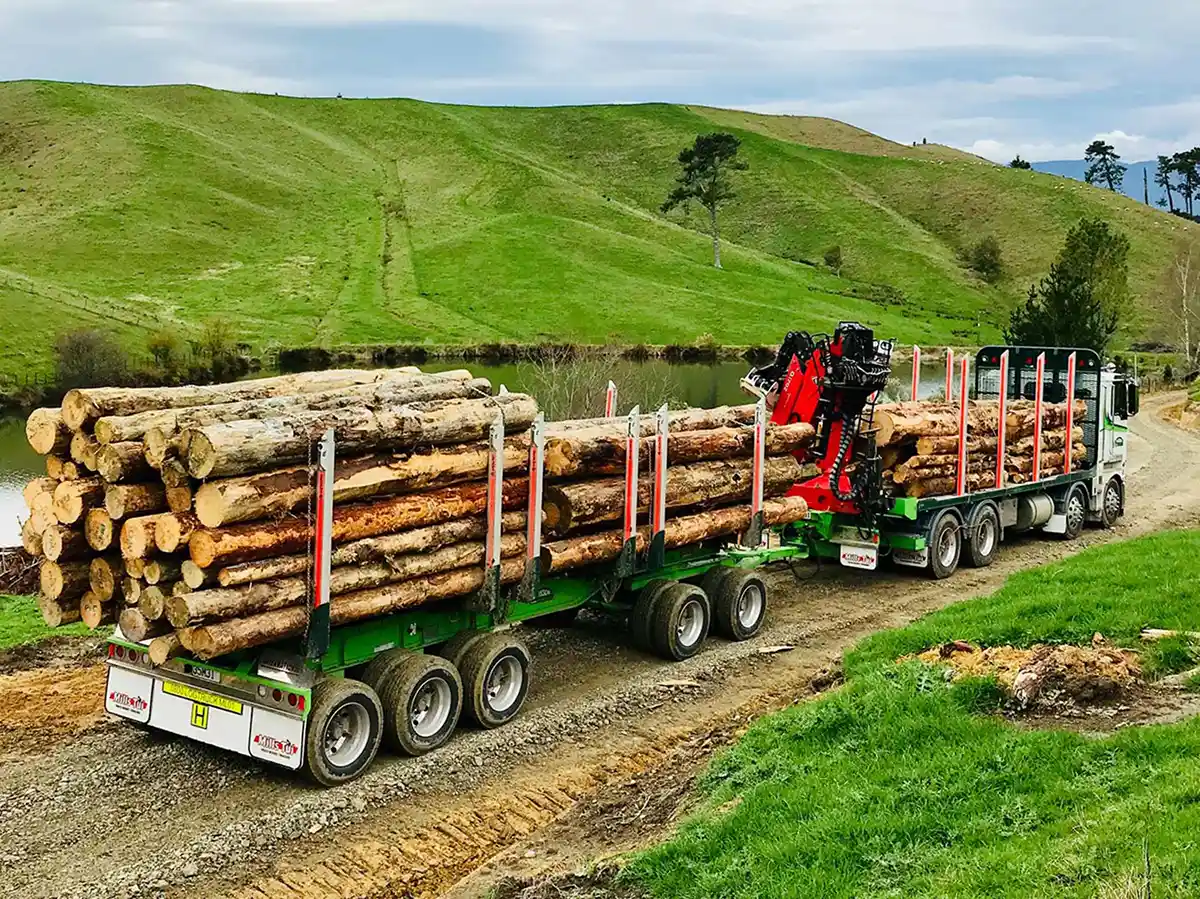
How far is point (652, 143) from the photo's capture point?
169250 mm

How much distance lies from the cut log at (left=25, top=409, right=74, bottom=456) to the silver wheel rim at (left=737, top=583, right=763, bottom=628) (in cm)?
832

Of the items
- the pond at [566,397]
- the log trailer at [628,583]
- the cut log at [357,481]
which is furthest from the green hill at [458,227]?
the cut log at [357,481]

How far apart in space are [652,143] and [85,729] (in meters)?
165

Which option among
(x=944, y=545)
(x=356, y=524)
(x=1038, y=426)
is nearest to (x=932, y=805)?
(x=356, y=524)

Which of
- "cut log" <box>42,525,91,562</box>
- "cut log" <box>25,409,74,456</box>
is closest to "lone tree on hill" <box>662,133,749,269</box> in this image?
"cut log" <box>25,409,74,456</box>

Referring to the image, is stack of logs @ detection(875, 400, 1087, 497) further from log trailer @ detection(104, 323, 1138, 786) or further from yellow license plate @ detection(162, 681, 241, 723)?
yellow license plate @ detection(162, 681, 241, 723)

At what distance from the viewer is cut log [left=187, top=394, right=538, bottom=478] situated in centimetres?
948

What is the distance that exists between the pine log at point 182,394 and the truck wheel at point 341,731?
2825mm

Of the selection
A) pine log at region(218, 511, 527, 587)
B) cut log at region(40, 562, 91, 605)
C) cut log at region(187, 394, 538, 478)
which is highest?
cut log at region(187, 394, 538, 478)

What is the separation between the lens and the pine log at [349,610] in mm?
9625

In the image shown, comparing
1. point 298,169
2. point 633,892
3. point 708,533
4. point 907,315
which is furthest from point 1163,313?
point 633,892

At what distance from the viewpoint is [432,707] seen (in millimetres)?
11312

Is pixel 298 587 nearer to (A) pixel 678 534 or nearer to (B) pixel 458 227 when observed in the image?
(A) pixel 678 534

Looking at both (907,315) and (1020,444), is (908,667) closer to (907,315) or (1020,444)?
(1020,444)
